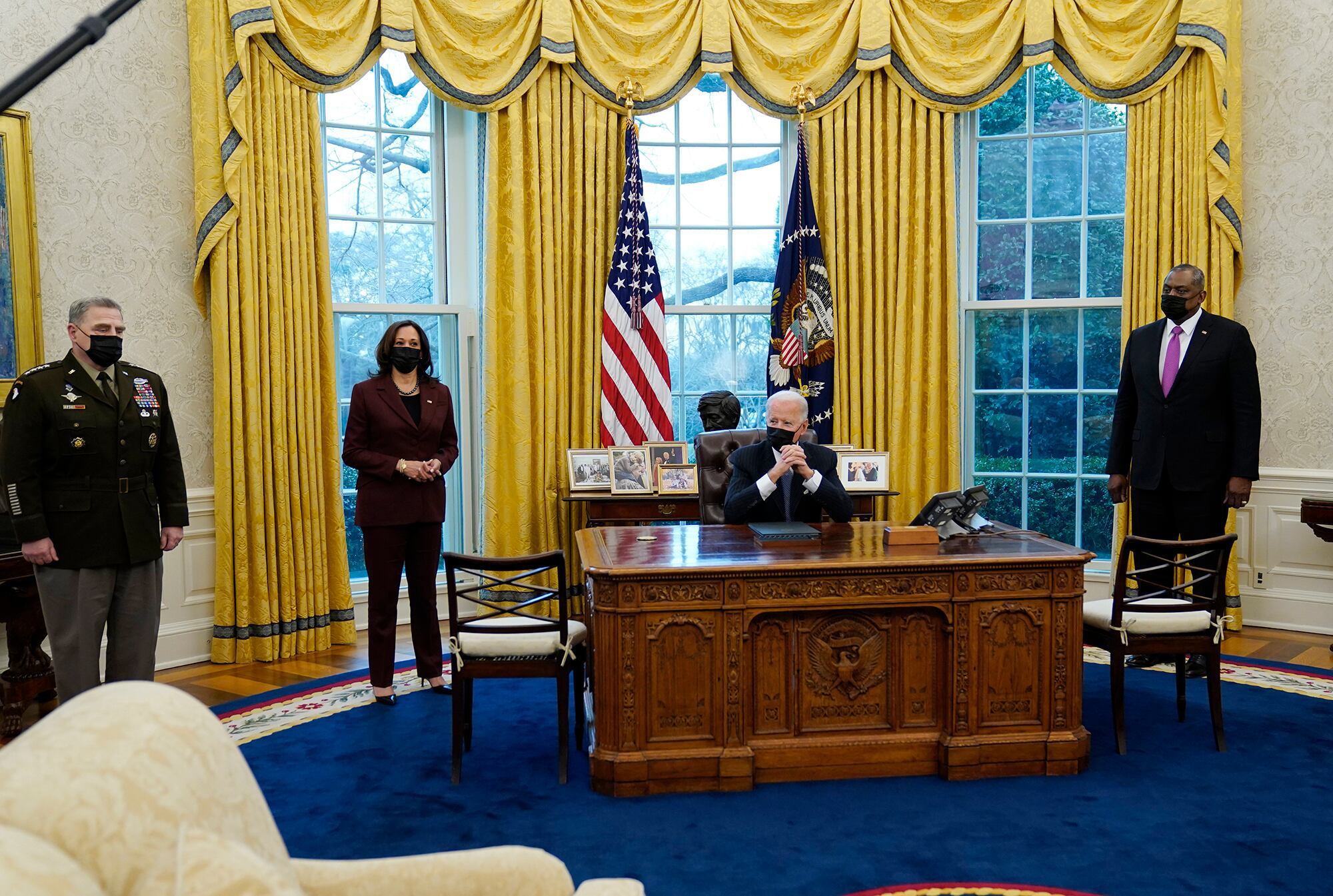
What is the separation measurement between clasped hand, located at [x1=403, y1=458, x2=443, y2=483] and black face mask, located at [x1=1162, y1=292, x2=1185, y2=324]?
3.27 meters

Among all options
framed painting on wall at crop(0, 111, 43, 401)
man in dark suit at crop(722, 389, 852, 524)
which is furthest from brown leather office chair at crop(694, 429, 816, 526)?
framed painting on wall at crop(0, 111, 43, 401)

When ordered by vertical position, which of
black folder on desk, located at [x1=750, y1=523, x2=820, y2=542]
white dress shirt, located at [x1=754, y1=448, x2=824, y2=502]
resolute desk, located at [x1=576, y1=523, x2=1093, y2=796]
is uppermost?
white dress shirt, located at [x1=754, y1=448, x2=824, y2=502]

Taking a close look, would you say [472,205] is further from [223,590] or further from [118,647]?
[118,647]

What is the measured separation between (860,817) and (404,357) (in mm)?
2492

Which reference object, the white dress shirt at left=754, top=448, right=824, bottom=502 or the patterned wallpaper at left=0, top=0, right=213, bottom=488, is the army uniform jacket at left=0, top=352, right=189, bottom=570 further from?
the white dress shirt at left=754, top=448, right=824, bottom=502

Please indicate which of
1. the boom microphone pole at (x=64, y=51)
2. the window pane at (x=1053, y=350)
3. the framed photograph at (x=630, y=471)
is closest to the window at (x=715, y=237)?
the framed photograph at (x=630, y=471)

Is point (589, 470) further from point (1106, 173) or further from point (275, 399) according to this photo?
point (1106, 173)

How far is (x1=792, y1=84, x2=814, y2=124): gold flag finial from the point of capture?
5.94 metres

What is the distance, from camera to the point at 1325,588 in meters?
5.60

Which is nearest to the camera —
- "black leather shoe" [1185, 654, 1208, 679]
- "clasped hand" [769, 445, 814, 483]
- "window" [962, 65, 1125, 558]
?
"clasped hand" [769, 445, 814, 483]

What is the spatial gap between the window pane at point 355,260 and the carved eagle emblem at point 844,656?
351 centimetres

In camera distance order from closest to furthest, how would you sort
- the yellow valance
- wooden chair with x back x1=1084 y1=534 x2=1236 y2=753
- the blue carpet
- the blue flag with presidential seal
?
the blue carpet
wooden chair with x back x1=1084 y1=534 x2=1236 y2=753
the yellow valance
the blue flag with presidential seal

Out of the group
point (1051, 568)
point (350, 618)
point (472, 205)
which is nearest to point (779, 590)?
point (1051, 568)

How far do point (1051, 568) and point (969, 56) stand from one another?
141 inches
